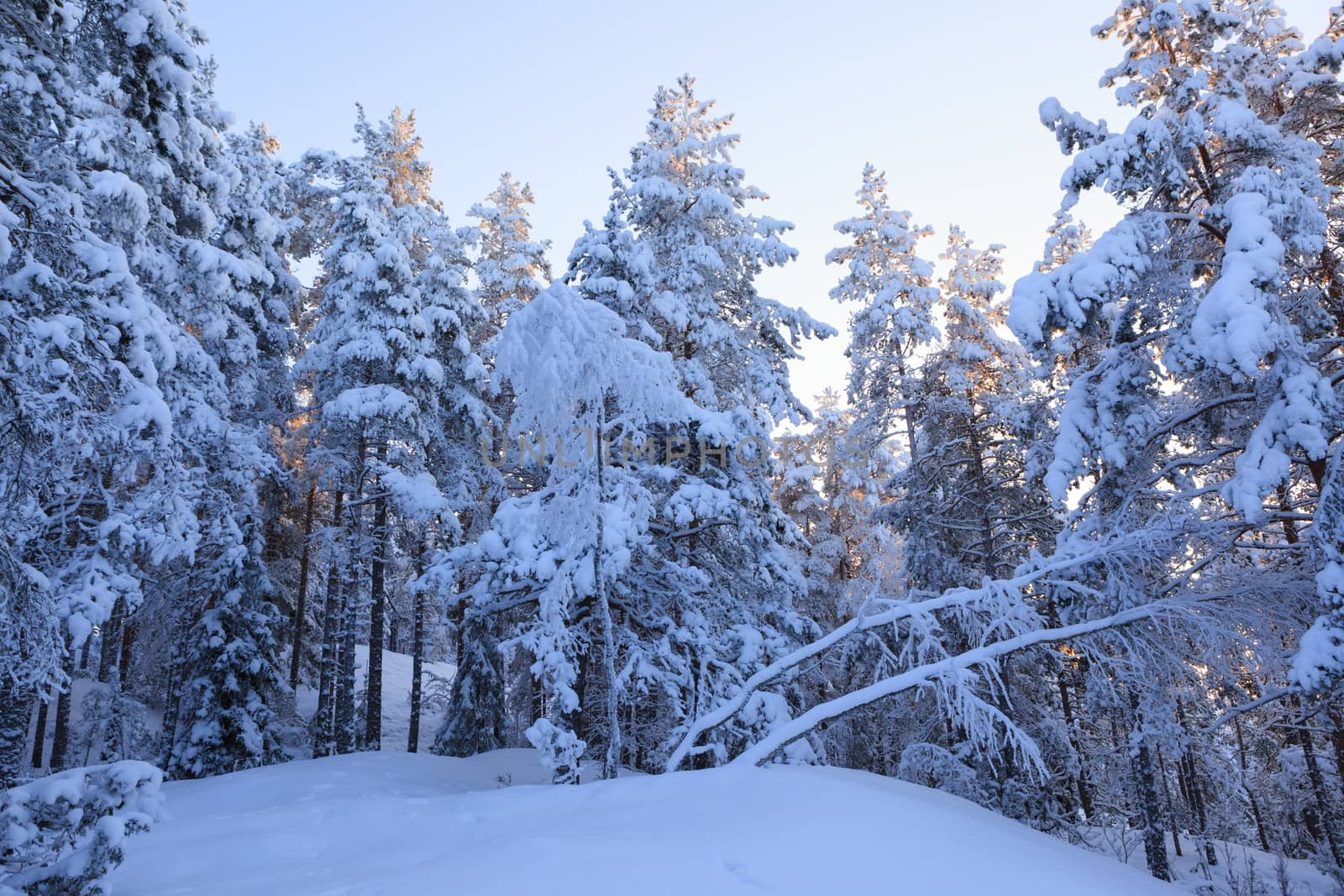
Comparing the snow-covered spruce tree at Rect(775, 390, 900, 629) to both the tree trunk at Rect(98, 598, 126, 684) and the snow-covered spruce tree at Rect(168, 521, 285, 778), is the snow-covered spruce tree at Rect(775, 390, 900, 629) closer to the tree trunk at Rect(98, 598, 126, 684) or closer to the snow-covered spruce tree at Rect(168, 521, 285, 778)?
the snow-covered spruce tree at Rect(168, 521, 285, 778)

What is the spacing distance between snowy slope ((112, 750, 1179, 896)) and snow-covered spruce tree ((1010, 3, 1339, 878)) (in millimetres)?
4106

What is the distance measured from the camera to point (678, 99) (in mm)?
15719

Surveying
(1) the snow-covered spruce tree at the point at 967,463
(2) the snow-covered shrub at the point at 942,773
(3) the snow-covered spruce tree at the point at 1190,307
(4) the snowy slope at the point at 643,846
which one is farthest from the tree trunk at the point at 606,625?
(1) the snow-covered spruce tree at the point at 967,463

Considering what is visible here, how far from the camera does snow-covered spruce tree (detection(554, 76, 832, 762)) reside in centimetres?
1213

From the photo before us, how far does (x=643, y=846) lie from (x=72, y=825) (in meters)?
3.55

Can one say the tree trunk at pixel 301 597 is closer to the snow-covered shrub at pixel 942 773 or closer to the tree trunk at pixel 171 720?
the tree trunk at pixel 171 720

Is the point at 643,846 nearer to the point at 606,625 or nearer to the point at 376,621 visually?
the point at 606,625

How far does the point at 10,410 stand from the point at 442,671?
34181 mm

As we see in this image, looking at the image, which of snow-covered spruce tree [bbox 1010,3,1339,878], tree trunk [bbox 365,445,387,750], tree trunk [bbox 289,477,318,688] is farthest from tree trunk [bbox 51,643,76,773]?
snow-covered spruce tree [bbox 1010,3,1339,878]

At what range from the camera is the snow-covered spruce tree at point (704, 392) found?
12.1 m

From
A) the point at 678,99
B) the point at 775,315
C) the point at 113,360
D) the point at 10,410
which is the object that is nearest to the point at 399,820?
the point at 10,410

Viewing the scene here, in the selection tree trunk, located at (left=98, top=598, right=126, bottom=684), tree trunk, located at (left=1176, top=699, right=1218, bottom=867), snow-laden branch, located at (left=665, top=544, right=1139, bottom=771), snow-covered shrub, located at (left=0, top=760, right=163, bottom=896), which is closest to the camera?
snow-covered shrub, located at (left=0, top=760, right=163, bottom=896)

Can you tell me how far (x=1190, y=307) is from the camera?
28.8ft

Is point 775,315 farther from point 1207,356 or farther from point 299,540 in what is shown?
point 299,540
